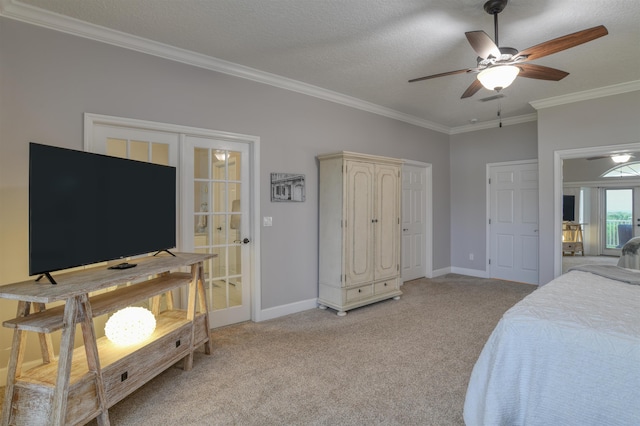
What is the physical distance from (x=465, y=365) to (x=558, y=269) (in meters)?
2.81

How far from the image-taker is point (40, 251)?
1713mm

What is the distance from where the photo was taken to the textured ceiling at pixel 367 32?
7.74 feet

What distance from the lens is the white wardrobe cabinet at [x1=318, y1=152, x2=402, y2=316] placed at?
381 cm

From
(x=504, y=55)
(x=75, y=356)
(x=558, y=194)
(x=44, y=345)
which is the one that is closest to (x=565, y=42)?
(x=504, y=55)

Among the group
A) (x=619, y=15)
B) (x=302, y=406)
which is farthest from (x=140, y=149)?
(x=619, y=15)

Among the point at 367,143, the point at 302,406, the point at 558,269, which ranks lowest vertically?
the point at 302,406

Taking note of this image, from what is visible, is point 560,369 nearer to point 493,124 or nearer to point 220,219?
point 220,219

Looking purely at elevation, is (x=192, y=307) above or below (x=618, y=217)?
below

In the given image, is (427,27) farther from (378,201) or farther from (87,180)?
(87,180)

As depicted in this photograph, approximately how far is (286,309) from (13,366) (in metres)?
2.43

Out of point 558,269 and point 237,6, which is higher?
point 237,6

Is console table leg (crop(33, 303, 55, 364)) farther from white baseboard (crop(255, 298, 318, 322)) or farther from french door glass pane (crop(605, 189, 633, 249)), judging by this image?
french door glass pane (crop(605, 189, 633, 249))

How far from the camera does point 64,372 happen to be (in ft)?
5.18

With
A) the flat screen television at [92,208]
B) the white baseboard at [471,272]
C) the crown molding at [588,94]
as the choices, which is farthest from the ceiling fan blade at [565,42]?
the white baseboard at [471,272]
